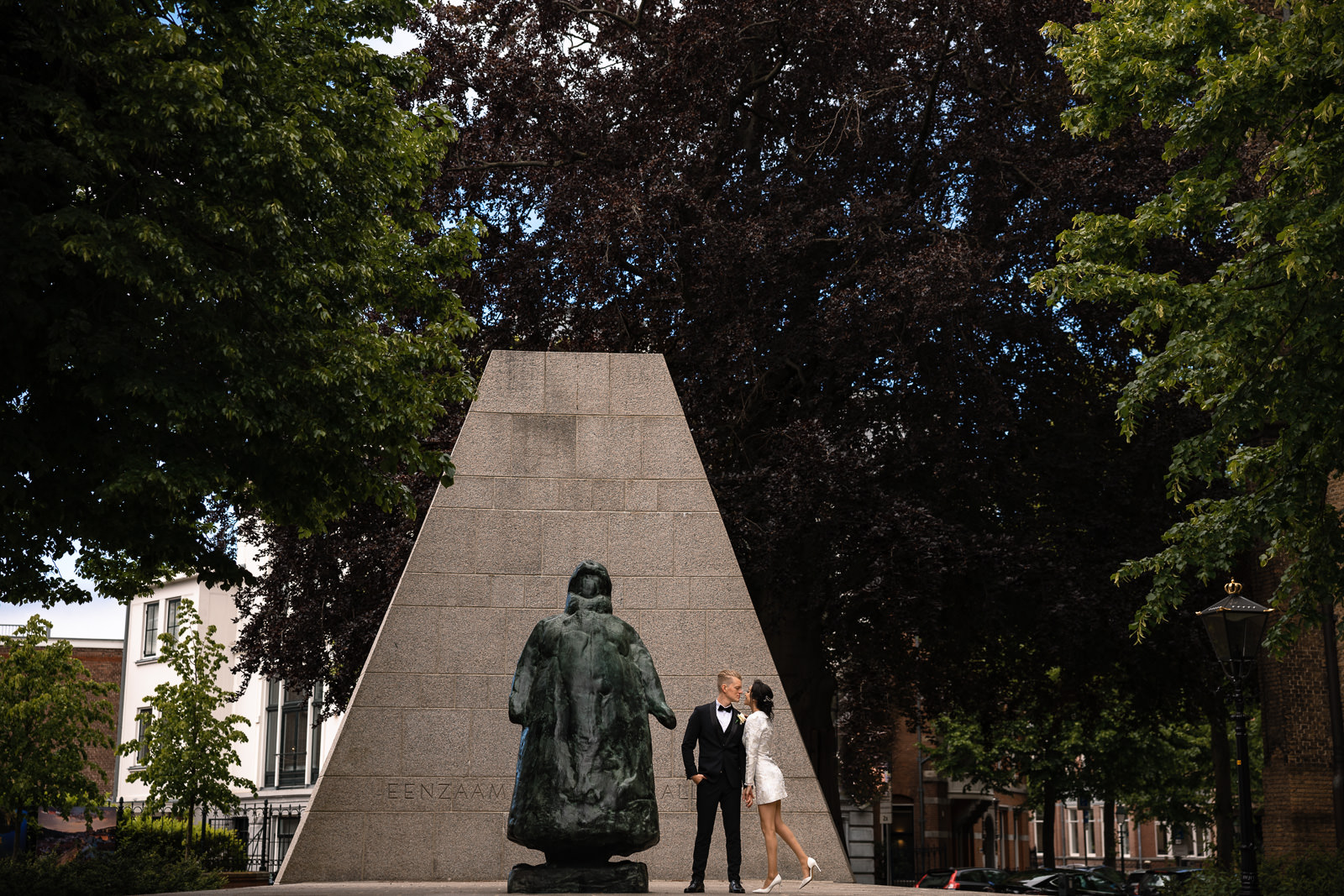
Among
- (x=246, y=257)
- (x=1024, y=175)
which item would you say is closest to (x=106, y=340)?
(x=246, y=257)

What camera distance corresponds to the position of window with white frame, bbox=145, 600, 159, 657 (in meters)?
51.5

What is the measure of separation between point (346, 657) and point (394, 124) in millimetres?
9562

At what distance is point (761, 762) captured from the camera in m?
11.3

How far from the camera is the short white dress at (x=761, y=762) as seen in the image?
36.5 feet

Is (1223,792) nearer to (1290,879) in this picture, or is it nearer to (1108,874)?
(1108,874)

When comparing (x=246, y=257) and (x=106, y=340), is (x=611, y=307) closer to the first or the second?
(x=246, y=257)

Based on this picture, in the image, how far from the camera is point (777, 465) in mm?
20312

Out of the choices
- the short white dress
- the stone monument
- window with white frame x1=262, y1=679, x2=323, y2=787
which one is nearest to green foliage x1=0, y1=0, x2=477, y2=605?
the stone monument

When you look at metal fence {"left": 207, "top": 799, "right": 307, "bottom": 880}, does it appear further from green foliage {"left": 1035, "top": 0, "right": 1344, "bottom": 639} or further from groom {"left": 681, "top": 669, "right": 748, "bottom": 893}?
green foliage {"left": 1035, "top": 0, "right": 1344, "bottom": 639}

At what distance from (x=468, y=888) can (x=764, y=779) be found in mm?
2817

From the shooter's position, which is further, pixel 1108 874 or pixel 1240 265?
pixel 1108 874

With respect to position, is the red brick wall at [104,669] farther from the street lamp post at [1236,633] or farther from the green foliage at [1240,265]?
the green foliage at [1240,265]

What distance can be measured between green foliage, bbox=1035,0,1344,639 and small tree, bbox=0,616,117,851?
2025 cm

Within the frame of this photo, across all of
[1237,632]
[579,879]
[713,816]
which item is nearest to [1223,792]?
[1237,632]
